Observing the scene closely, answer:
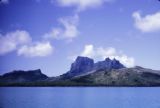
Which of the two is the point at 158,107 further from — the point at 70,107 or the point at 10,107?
the point at 10,107

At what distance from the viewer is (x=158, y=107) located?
8894cm

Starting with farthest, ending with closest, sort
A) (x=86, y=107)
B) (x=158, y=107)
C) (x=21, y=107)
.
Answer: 1. (x=86, y=107)
2. (x=158, y=107)
3. (x=21, y=107)

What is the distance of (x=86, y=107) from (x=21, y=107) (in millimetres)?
22807

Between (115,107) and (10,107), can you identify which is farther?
(115,107)

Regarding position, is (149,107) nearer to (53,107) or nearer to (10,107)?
(53,107)

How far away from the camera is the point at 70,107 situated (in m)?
91.4

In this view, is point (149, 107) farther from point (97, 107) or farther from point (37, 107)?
point (37, 107)

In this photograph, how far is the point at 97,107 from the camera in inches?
3686

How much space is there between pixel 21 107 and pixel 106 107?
88.6ft

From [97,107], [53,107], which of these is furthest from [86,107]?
[53,107]

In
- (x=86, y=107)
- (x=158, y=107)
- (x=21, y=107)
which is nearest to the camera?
(x=21, y=107)

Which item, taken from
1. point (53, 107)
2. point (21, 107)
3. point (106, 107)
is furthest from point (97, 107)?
point (21, 107)

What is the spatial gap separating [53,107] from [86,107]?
13.1 meters

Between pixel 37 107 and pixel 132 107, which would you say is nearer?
pixel 37 107
